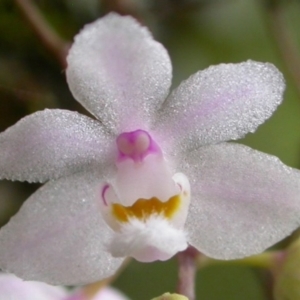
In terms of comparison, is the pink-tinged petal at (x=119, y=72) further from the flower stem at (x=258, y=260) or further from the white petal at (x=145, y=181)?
the flower stem at (x=258, y=260)

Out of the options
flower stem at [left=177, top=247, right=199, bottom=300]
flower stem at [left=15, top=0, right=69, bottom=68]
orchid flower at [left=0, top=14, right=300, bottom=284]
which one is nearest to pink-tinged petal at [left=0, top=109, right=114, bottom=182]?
orchid flower at [left=0, top=14, right=300, bottom=284]

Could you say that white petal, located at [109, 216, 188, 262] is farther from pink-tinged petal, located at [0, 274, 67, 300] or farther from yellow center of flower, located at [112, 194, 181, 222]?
pink-tinged petal, located at [0, 274, 67, 300]

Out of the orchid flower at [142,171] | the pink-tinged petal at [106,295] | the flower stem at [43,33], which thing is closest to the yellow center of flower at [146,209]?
the orchid flower at [142,171]

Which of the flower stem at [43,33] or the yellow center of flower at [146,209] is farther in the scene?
the flower stem at [43,33]

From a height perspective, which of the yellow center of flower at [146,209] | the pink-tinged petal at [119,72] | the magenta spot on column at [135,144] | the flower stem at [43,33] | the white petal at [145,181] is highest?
the flower stem at [43,33]

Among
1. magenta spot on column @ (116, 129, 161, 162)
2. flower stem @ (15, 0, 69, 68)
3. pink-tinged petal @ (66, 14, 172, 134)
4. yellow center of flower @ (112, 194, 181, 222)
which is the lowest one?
yellow center of flower @ (112, 194, 181, 222)

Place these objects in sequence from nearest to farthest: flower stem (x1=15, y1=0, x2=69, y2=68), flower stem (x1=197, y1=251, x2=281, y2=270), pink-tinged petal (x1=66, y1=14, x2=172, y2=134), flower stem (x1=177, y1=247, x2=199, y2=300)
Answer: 1. pink-tinged petal (x1=66, y1=14, x2=172, y2=134)
2. flower stem (x1=177, y1=247, x2=199, y2=300)
3. flower stem (x1=197, y1=251, x2=281, y2=270)
4. flower stem (x1=15, y1=0, x2=69, y2=68)

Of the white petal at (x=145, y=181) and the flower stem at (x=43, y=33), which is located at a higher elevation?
the flower stem at (x=43, y=33)

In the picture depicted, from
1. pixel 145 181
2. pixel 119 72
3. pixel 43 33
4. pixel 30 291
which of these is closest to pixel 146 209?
pixel 145 181
